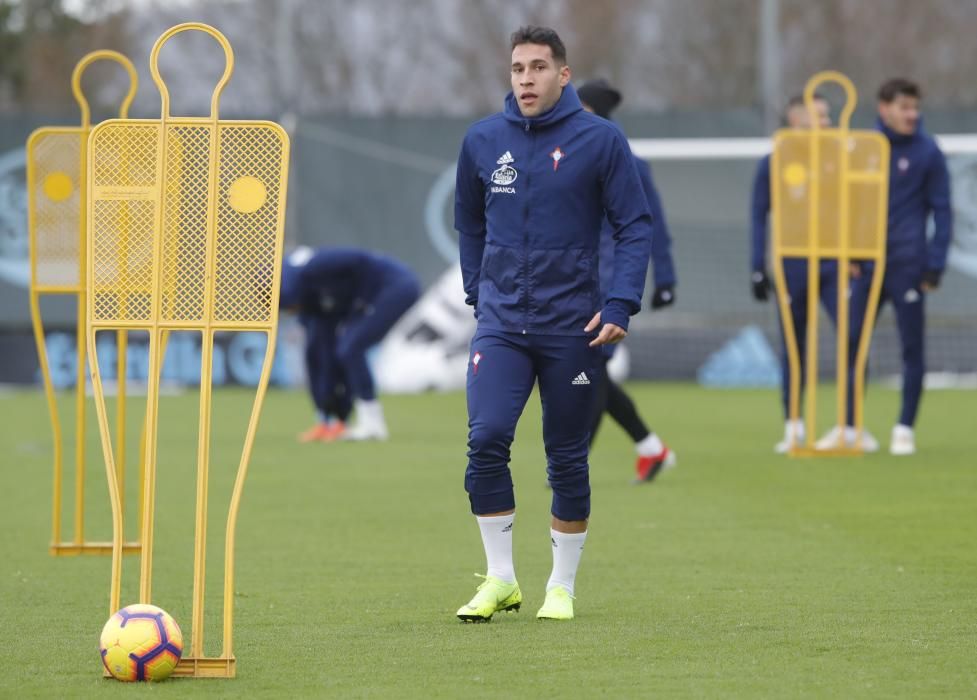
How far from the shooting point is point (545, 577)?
7.43 m

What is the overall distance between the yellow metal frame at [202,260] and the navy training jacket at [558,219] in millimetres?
1105

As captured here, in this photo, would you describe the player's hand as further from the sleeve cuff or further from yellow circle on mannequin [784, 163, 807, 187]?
yellow circle on mannequin [784, 163, 807, 187]

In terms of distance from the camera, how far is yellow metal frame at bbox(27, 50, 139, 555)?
8.09 m

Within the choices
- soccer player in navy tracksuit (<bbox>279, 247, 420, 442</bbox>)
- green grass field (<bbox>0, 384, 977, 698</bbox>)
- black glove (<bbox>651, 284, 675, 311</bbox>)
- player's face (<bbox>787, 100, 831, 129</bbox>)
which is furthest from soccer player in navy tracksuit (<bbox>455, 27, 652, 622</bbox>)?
soccer player in navy tracksuit (<bbox>279, 247, 420, 442</bbox>)

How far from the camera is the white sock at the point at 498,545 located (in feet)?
21.0

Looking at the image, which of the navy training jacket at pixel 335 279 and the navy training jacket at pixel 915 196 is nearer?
the navy training jacket at pixel 915 196

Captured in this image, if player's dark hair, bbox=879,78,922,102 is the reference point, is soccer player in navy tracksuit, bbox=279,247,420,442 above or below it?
below

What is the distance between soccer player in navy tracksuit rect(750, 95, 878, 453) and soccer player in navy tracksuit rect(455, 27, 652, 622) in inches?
234

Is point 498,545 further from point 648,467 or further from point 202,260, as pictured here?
point 648,467

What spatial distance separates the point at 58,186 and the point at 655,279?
11.2ft

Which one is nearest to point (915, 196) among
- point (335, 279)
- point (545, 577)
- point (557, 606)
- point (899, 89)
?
point (899, 89)

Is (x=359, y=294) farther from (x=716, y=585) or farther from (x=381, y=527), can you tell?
(x=716, y=585)

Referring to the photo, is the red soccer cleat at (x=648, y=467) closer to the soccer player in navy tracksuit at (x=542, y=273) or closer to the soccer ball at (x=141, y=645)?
the soccer player in navy tracksuit at (x=542, y=273)

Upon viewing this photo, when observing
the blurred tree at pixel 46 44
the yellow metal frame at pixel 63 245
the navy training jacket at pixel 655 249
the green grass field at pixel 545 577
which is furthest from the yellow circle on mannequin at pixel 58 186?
the blurred tree at pixel 46 44
